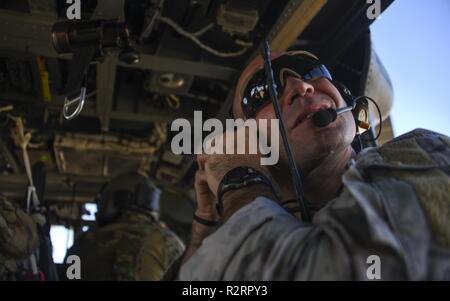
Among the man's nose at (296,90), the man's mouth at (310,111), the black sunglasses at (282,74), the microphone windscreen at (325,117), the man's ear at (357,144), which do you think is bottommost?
the microphone windscreen at (325,117)

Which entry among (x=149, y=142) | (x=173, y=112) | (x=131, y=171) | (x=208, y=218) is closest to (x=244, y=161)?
(x=208, y=218)

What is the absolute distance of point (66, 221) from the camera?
15.0 ft

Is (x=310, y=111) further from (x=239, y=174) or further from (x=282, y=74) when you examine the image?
(x=239, y=174)

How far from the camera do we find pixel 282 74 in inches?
56.5

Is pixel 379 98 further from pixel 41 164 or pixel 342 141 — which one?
pixel 41 164

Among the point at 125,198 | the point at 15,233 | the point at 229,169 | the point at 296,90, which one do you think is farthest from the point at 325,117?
the point at 125,198

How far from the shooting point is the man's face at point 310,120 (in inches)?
49.6

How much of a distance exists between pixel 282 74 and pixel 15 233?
1777 millimetres

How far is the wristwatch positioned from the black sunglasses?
405 millimetres

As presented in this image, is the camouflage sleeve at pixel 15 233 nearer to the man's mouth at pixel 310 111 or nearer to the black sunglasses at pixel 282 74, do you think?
the black sunglasses at pixel 282 74

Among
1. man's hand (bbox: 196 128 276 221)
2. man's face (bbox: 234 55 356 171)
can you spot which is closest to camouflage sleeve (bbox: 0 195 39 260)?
man's hand (bbox: 196 128 276 221)

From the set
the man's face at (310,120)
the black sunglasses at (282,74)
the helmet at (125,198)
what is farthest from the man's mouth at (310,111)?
the helmet at (125,198)

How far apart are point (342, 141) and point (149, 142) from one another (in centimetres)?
229

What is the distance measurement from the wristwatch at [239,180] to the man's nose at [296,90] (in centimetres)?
35
